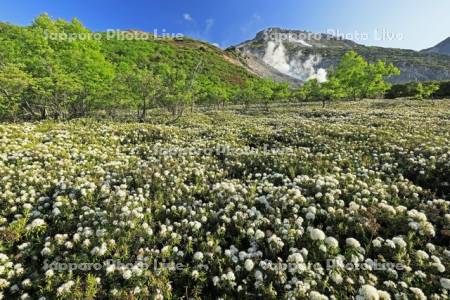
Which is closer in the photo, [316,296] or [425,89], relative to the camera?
[316,296]

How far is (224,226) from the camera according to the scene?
21.5ft

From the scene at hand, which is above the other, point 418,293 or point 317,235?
point 317,235

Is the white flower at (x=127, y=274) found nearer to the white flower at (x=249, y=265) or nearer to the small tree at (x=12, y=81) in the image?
the white flower at (x=249, y=265)

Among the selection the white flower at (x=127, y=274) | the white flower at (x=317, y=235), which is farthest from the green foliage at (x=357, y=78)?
the white flower at (x=127, y=274)

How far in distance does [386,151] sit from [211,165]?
7527 mm

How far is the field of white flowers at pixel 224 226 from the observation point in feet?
16.0

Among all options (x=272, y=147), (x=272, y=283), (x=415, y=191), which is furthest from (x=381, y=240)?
(x=272, y=147)

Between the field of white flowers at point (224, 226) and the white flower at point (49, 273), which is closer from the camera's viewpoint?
the field of white flowers at point (224, 226)

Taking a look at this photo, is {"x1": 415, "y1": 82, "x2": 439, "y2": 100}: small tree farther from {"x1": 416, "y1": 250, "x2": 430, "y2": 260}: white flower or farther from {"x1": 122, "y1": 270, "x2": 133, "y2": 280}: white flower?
{"x1": 122, "y1": 270, "x2": 133, "y2": 280}: white flower

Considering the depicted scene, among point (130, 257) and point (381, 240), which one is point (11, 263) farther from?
point (381, 240)

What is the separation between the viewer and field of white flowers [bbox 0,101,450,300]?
4891 millimetres

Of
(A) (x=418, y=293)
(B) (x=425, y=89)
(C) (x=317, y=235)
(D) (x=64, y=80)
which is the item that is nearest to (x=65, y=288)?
(C) (x=317, y=235)

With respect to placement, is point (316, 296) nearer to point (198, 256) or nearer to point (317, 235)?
point (317, 235)

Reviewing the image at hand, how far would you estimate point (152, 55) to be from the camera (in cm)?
10006
